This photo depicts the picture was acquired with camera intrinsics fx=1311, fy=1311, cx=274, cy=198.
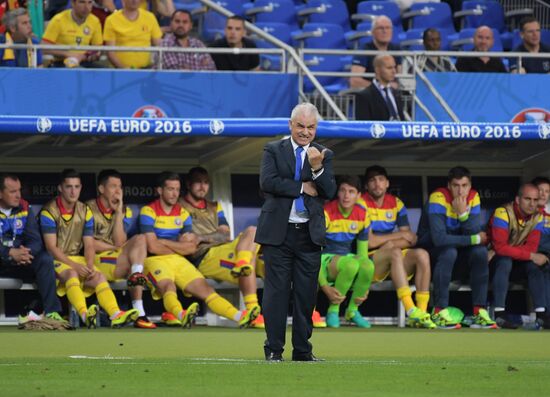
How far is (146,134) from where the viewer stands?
13.2 meters

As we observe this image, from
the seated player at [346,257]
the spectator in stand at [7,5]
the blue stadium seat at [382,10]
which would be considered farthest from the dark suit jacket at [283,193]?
the blue stadium seat at [382,10]

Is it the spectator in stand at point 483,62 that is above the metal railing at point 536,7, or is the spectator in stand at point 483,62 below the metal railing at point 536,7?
below

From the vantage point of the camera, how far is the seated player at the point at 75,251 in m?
12.9

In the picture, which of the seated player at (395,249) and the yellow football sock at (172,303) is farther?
the seated player at (395,249)

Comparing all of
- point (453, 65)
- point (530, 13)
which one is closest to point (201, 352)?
point (453, 65)

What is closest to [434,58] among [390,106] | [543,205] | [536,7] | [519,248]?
[390,106]

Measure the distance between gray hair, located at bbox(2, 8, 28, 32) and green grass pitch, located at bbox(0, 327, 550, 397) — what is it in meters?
4.04

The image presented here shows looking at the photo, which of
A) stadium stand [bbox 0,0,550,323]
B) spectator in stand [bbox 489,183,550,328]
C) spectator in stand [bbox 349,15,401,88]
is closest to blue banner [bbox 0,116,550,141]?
spectator in stand [bbox 489,183,550,328]

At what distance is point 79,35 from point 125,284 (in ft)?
11.0

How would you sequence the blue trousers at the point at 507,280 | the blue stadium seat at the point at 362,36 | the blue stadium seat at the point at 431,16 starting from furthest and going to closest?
1. the blue stadium seat at the point at 431,16
2. the blue stadium seat at the point at 362,36
3. the blue trousers at the point at 507,280

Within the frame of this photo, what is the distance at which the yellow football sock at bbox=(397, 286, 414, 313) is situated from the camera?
13672mm

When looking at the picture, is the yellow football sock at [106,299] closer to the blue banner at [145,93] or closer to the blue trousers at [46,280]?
the blue trousers at [46,280]

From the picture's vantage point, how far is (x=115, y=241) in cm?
1373

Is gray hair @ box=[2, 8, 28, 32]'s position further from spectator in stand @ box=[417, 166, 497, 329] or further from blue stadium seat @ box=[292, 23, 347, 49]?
spectator in stand @ box=[417, 166, 497, 329]
